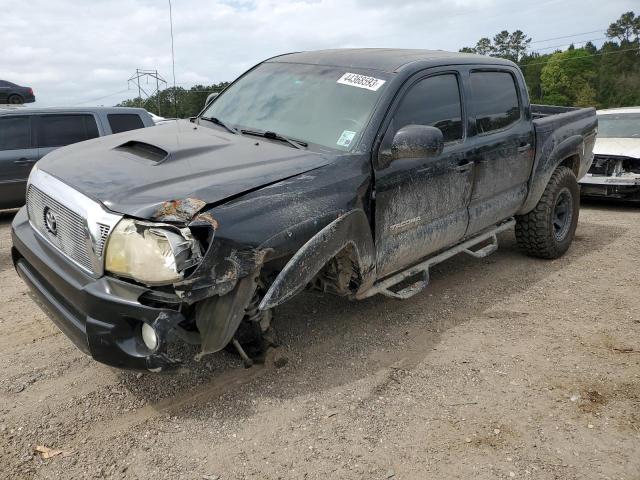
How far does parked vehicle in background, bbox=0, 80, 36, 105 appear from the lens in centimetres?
1615

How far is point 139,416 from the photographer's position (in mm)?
2926

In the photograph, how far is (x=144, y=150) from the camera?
3.37 metres

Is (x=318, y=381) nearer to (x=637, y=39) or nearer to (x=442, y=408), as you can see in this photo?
(x=442, y=408)

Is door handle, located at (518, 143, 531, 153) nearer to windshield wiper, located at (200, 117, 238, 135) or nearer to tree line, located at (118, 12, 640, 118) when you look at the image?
windshield wiper, located at (200, 117, 238, 135)

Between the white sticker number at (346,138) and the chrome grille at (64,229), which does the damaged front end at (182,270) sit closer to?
the chrome grille at (64,229)

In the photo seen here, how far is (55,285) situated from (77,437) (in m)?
0.79

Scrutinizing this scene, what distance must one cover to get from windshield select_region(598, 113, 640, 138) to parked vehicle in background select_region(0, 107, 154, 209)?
25.7 ft

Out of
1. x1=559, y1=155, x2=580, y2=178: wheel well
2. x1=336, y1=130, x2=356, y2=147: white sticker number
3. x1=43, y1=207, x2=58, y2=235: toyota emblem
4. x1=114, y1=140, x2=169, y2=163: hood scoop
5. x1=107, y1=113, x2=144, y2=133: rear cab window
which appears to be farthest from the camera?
x1=107, y1=113, x2=144, y2=133: rear cab window

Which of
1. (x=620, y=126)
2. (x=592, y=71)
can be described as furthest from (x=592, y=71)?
(x=620, y=126)

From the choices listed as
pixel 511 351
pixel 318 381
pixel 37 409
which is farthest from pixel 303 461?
pixel 511 351

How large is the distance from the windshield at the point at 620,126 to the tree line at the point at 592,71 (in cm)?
5074

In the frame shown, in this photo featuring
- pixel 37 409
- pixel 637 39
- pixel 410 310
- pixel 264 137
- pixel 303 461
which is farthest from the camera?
pixel 637 39

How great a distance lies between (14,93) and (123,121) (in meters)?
9.86

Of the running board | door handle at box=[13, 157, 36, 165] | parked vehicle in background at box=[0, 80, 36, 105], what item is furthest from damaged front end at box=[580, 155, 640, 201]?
parked vehicle in background at box=[0, 80, 36, 105]
